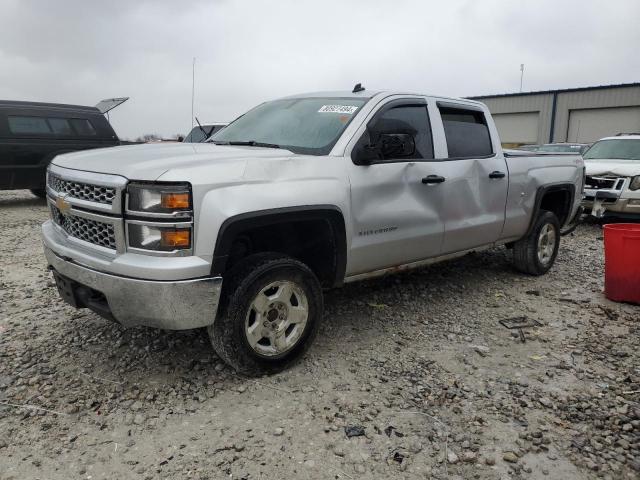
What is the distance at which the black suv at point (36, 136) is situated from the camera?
32.0ft

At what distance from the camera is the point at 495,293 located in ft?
17.1

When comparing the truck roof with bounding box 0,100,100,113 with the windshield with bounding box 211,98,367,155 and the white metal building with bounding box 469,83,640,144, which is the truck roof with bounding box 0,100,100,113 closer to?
the windshield with bounding box 211,98,367,155

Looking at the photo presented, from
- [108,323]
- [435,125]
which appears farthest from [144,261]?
[435,125]

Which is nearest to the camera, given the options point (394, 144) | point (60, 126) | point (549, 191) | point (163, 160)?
point (163, 160)

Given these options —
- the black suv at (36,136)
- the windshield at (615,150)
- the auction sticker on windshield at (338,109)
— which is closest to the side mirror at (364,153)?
the auction sticker on windshield at (338,109)

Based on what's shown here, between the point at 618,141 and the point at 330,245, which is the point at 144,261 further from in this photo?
the point at 618,141

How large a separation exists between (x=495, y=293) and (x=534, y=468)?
9.34ft

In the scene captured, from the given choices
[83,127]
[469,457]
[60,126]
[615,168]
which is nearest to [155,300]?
[469,457]

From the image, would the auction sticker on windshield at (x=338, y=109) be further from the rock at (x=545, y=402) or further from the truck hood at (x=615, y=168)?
the truck hood at (x=615, y=168)

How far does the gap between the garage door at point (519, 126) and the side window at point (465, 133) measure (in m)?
28.8

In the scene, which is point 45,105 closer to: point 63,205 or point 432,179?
point 63,205

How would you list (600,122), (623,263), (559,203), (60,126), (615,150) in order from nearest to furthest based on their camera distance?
(623,263) → (559,203) → (615,150) → (60,126) → (600,122)

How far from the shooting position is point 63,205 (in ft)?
10.6

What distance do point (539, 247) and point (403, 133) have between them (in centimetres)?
275
